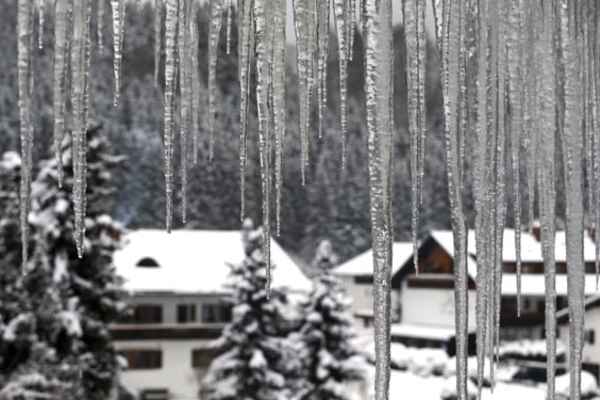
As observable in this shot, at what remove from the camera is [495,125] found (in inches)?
55.7

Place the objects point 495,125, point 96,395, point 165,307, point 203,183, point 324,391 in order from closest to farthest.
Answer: point 495,125 → point 96,395 → point 324,391 → point 165,307 → point 203,183

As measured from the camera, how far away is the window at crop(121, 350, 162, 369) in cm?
2852

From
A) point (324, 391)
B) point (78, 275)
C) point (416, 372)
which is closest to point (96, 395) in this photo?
point (78, 275)

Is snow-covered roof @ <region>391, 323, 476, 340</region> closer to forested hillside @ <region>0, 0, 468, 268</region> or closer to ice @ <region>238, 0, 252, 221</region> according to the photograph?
forested hillside @ <region>0, 0, 468, 268</region>

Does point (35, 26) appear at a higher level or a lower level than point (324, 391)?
higher

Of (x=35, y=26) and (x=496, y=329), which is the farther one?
(x=496, y=329)

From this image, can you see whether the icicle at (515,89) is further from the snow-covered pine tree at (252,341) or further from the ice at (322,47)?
the snow-covered pine tree at (252,341)

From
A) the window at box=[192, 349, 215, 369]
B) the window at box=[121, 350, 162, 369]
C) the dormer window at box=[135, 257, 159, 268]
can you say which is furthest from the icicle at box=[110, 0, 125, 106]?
the dormer window at box=[135, 257, 159, 268]

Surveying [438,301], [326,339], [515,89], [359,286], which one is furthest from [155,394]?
[515,89]

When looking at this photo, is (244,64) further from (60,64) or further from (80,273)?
(80,273)

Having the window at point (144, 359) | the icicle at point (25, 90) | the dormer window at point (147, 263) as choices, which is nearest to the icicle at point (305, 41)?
the icicle at point (25, 90)

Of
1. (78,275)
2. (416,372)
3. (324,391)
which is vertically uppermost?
(78,275)

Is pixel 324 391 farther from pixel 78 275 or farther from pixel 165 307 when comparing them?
pixel 165 307

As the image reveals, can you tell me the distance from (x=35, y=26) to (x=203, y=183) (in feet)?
170
